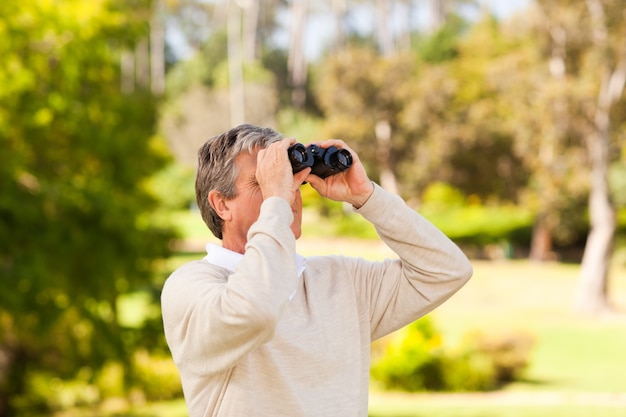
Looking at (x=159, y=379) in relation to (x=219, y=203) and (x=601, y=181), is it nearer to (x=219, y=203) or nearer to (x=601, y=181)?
(x=219, y=203)

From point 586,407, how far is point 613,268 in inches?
773

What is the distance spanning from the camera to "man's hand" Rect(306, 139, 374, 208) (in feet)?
6.47

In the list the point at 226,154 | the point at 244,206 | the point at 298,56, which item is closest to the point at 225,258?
the point at 244,206

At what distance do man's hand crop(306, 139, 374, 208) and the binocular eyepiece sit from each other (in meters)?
0.02

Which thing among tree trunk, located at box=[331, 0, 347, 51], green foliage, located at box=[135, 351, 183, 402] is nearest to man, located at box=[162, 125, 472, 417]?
green foliage, located at box=[135, 351, 183, 402]

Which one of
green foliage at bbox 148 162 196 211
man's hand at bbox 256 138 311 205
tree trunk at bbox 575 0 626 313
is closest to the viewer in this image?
man's hand at bbox 256 138 311 205

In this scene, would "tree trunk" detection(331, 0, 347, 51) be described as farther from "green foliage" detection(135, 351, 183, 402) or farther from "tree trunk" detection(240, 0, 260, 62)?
"green foliage" detection(135, 351, 183, 402)

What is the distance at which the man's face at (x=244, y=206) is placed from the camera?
1850mm

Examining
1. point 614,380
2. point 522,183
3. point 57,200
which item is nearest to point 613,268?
point 522,183

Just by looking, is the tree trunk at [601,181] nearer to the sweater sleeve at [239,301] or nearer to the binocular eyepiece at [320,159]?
the binocular eyepiece at [320,159]

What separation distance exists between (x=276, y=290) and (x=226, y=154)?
A: 37 centimetres

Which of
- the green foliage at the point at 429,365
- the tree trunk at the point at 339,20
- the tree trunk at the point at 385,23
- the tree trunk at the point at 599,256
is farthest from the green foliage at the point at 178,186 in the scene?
the green foliage at the point at 429,365

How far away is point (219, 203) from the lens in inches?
74.1

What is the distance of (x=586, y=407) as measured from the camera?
32.0ft
